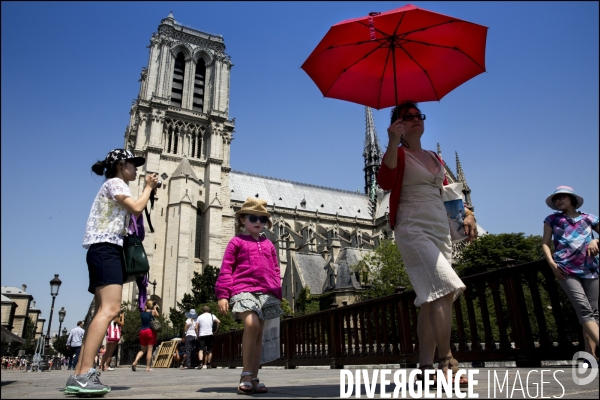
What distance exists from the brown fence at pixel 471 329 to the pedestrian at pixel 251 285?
2715 mm

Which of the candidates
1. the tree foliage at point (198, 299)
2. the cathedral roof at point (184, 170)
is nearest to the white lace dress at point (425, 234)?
the tree foliage at point (198, 299)

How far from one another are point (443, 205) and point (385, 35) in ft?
5.87

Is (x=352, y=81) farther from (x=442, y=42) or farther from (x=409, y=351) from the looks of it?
(x=409, y=351)

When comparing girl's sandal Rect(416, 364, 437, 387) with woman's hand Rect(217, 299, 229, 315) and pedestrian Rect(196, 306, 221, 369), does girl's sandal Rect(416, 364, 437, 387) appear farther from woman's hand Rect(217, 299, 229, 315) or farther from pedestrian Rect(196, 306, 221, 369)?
pedestrian Rect(196, 306, 221, 369)

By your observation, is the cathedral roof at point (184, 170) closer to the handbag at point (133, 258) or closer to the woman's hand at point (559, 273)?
the handbag at point (133, 258)

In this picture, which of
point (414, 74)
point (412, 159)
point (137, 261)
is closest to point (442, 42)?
point (414, 74)

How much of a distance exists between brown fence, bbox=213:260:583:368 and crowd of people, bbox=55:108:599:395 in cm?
58

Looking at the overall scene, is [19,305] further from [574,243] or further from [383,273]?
[574,243]

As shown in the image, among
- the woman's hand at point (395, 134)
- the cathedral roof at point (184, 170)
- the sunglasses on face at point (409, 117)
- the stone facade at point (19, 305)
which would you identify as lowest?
the stone facade at point (19, 305)

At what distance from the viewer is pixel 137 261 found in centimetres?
371

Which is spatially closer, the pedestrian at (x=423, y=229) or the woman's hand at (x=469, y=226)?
the pedestrian at (x=423, y=229)

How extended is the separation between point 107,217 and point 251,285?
1.39 metres

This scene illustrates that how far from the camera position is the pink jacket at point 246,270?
394cm

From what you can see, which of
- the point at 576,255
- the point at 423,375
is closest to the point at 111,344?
the point at 423,375
